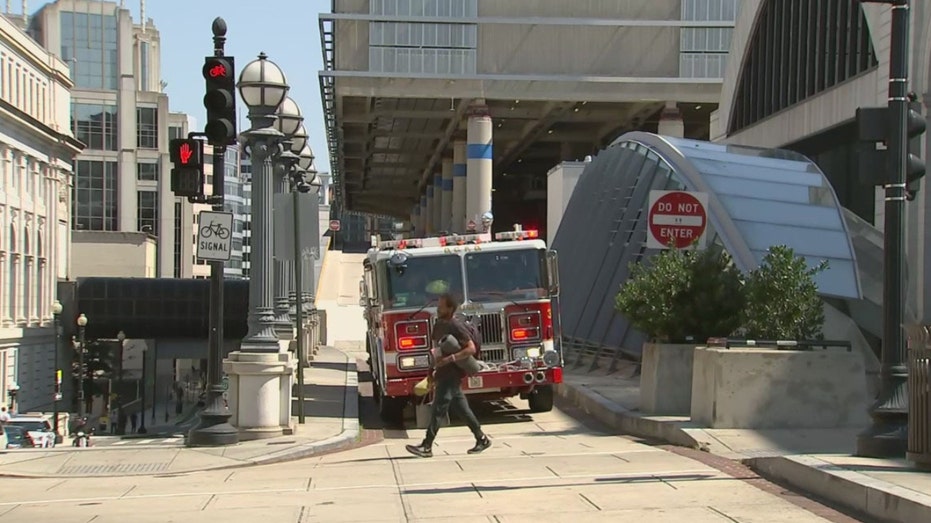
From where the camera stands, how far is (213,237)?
15.8 m

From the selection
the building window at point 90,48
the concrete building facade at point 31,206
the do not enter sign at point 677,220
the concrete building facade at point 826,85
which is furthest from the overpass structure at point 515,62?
the building window at point 90,48

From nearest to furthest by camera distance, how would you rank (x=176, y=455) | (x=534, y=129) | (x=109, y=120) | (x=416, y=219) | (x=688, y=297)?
(x=176, y=455) → (x=688, y=297) → (x=534, y=129) → (x=109, y=120) → (x=416, y=219)

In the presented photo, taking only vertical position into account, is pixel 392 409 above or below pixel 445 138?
below

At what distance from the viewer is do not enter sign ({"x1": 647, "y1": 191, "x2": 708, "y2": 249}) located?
16.6 metres

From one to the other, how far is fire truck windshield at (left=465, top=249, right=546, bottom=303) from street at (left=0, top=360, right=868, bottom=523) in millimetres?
3627

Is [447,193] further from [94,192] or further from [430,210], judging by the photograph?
[94,192]

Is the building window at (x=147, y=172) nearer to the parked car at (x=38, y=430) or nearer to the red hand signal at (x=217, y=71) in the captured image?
the parked car at (x=38, y=430)

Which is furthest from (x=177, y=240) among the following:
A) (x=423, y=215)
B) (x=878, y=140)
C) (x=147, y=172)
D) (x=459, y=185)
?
(x=878, y=140)

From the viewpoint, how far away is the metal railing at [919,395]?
9234 millimetres

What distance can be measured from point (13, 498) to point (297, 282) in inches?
260

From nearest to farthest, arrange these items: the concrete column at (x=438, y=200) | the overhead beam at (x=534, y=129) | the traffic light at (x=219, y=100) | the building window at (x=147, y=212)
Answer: the traffic light at (x=219, y=100) < the overhead beam at (x=534, y=129) < the concrete column at (x=438, y=200) < the building window at (x=147, y=212)

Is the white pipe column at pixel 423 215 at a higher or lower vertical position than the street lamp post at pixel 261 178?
higher

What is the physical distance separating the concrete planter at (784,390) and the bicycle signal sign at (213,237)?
21.4ft

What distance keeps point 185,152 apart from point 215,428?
12.0ft
